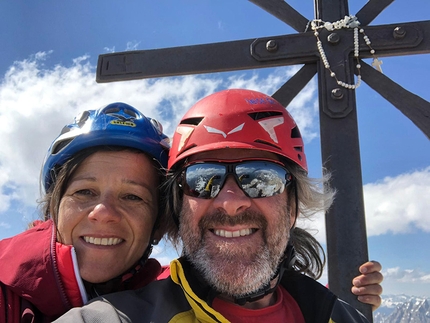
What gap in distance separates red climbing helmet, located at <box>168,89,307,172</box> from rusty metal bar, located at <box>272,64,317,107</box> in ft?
2.05

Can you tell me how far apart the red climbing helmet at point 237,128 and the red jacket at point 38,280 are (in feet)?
2.68

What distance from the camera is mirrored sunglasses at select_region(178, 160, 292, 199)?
2180mm

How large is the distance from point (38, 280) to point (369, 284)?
213cm

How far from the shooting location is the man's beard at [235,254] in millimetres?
2039

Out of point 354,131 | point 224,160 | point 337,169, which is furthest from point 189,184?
point 354,131

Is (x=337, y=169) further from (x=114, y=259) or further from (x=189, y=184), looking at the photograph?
(x=114, y=259)

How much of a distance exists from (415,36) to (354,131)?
0.96 meters

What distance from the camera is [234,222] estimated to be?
6.97 feet

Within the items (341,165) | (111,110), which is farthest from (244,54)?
(111,110)

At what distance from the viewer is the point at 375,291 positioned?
2.66 meters

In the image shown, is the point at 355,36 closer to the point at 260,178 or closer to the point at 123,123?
the point at 260,178

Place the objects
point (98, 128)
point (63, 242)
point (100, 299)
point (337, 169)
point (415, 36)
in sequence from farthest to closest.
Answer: point (415, 36) → point (337, 169) → point (98, 128) → point (63, 242) → point (100, 299)

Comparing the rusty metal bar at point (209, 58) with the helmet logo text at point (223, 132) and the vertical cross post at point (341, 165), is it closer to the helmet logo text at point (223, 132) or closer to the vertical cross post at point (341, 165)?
the vertical cross post at point (341, 165)

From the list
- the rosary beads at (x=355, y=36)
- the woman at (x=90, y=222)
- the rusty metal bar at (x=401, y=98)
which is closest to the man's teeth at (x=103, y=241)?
the woman at (x=90, y=222)
